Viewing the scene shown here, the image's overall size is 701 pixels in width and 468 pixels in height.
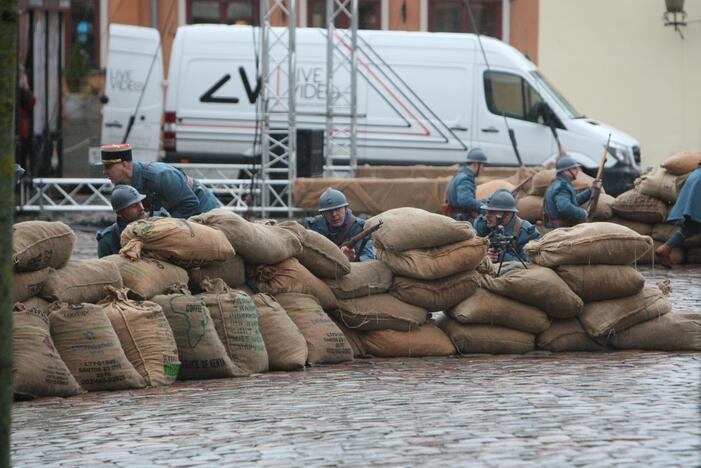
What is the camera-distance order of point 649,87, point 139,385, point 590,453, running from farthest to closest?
point 649,87 → point 139,385 → point 590,453

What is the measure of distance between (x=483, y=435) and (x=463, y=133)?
18.1 metres

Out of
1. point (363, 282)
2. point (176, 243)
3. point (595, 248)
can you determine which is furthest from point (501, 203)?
point (176, 243)

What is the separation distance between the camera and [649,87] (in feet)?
111

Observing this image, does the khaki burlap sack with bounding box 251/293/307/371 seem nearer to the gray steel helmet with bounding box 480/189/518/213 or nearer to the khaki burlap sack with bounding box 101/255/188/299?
the khaki burlap sack with bounding box 101/255/188/299

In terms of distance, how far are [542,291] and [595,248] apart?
1.69 feet

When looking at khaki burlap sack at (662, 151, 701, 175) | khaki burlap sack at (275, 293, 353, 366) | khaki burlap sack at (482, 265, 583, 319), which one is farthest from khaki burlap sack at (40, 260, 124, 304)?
khaki burlap sack at (662, 151, 701, 175)

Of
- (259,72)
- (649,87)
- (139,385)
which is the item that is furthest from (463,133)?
(139,385)

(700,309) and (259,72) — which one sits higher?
(259,72)

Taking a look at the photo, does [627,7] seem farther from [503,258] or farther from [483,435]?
[483,435]

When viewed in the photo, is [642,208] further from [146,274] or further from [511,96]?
[146,274]

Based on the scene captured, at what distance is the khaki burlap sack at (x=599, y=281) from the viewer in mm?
11297

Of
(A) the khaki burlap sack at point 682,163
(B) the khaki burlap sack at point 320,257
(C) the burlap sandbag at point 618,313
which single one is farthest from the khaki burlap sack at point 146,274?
(A) the khaki burlap sack at point 682,163

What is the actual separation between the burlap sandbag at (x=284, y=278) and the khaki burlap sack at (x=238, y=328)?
0.56m

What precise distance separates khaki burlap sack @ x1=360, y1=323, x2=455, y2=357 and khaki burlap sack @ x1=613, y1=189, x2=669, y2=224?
829cm
